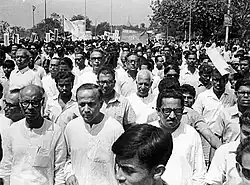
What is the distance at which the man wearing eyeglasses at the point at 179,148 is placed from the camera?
11.4 feet

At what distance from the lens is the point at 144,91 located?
227 inches

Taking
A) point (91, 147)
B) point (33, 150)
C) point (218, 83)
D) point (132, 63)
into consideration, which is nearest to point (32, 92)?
point (33, 150)

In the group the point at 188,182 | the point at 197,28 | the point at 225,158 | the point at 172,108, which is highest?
the point at 197,28

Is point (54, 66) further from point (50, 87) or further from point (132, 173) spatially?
point (132, 173)

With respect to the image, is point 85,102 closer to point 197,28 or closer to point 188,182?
point 188,182

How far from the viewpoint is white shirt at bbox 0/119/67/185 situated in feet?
12.2

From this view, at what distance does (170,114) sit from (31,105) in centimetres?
111

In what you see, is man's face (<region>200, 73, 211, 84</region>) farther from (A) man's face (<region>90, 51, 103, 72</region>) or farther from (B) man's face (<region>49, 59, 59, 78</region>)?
(B) man's face (<region>49, 59, 59, 78</region>)

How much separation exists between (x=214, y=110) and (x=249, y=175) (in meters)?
3.57

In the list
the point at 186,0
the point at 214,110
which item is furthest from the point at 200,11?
the point at 214,110

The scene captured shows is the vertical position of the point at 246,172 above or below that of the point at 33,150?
above

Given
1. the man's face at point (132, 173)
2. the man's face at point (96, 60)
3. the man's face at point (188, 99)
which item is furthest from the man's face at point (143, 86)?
the man's face at point (132, 173)

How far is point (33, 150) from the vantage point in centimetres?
371

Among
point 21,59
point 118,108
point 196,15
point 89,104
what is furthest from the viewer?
point 196,15
